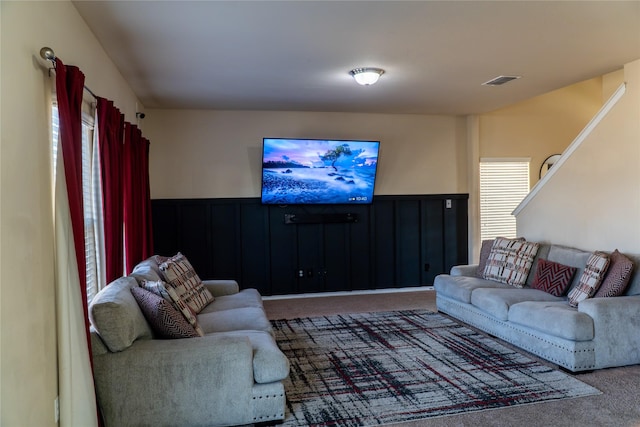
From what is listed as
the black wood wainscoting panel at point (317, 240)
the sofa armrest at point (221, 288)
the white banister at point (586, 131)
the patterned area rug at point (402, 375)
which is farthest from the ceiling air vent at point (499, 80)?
the sofa armrest at point (221, 288)

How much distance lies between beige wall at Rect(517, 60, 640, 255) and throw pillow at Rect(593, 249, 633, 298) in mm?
475

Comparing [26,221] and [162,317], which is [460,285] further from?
A: [26,221]

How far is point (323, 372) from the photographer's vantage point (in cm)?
370

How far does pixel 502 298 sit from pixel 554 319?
706mm

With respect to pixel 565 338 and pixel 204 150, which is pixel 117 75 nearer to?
pixel 204 150

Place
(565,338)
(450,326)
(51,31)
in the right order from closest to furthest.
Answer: (51,31) → (565,338) → (450,326)

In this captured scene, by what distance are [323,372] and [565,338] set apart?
1.87 metres

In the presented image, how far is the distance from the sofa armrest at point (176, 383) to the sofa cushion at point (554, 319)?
2396 mm

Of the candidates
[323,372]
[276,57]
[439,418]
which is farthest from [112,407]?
[276,57]

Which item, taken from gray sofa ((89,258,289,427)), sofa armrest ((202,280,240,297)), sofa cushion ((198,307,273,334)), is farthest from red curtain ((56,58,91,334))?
sofa armrest ((202,280,240,297))

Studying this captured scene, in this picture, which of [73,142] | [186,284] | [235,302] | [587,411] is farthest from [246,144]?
[587,411]

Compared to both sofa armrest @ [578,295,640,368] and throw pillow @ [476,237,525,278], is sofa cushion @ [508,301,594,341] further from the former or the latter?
throw pillow @ [476,237,525,278]

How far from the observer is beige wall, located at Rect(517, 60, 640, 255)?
4324mm

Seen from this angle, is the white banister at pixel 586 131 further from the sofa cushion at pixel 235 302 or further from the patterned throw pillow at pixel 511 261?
the sofa cushion at pixel 235 302
